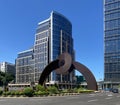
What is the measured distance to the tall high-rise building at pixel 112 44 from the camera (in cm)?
17650

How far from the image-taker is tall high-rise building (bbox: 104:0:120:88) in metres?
176

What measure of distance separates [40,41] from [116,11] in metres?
50.4

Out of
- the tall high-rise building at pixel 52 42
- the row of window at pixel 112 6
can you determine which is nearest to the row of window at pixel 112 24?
the row of window at pixel 112 6

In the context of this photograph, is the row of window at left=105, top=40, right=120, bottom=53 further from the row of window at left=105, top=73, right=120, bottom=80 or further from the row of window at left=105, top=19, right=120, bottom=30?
the row of window at left=105, top=73, right=120, bottom=80

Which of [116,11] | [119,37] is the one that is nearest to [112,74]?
[119,37]

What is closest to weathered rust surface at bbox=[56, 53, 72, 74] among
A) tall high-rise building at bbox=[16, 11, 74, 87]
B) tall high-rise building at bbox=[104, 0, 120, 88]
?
tall high-rise building at bbox=[104, 0, 120, 88]

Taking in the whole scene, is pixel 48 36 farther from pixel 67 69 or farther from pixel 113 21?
pixel 67 69

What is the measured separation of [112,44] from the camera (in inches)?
6988

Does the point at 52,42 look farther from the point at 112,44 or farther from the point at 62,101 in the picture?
the point at 62,101

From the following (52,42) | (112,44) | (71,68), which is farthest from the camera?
(52,42)

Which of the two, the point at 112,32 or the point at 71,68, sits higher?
the point at 112,32

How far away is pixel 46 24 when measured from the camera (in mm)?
196375

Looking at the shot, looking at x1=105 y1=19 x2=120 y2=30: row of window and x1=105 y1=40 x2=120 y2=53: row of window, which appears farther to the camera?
x1=105 y1=19 x2=120 y2=30: row of window

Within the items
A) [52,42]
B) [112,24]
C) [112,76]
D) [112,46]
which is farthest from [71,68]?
[52,42]
